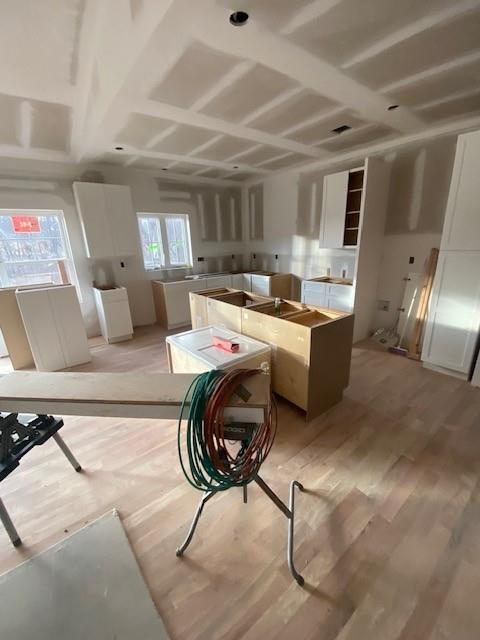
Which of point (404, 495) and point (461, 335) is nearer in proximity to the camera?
point (404, 495)

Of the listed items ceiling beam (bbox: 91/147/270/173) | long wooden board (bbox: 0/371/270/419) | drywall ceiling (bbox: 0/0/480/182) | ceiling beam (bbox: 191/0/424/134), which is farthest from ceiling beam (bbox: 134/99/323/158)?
long wooden board (bbox: 0/371/270/419)

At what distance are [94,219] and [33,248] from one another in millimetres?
992

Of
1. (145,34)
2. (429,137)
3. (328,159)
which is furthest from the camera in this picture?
(328,159)

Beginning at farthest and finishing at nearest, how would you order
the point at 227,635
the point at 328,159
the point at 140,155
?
the point at 328,159
the point at 140,155
the point at 227,635

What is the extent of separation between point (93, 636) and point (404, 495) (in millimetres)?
1716

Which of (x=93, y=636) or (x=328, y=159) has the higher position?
(x=328, y=159)

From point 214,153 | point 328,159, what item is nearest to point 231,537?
point 214,153

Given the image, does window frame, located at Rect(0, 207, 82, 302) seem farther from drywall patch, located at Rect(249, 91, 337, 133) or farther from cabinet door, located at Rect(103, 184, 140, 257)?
drywall patch, located at Rect(249, 91, 337, 133)

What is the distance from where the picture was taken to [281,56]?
5.65 ft

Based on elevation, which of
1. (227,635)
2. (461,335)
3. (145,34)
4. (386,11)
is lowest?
(227,635)

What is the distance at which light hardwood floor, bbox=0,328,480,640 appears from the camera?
1125mm

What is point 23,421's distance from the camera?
160 cm

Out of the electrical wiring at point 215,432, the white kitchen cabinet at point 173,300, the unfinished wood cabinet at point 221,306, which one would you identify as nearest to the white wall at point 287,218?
the white kitchen cabinet at point 173,300

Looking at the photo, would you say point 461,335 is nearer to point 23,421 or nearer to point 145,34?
point 145,34
